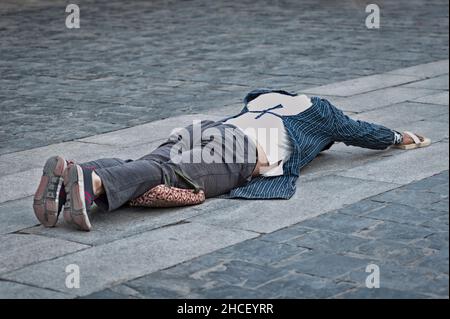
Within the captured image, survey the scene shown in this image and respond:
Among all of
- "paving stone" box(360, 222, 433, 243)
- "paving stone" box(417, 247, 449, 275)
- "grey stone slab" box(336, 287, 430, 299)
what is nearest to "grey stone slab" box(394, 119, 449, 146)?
"paving stone" box(360, 222, 433, 243)

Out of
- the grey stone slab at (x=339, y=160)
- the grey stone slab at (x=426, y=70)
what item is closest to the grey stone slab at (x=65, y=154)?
the grey stone slab at (x=339, y=160)

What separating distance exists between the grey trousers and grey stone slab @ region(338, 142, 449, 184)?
0.73m

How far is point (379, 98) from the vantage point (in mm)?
7664

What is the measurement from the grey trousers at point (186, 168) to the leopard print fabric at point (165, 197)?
0.04 meters

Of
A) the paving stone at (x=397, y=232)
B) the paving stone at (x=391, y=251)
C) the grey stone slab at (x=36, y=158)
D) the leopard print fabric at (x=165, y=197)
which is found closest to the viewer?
the paving stone at (x=391, y=251)

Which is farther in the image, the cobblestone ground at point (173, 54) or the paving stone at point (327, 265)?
the cobblestone ground at point (173, 54)

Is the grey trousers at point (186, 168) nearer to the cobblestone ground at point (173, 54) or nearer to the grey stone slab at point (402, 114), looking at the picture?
the cobblestone ground at point (173, 54)

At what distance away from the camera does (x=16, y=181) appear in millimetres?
5531

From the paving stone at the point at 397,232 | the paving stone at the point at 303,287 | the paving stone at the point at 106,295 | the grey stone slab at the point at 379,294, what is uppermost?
the paving stone at the point at 397,232

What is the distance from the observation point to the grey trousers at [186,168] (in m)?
4.64

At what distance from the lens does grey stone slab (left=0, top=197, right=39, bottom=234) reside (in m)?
4.72

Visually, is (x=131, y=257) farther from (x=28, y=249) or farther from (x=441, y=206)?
(x=441, y=206)

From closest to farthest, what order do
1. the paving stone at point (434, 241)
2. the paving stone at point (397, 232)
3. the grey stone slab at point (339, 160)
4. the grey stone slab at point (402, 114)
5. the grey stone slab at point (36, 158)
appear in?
the paving stone at point (434, 241) → the paving stone at point (397, 232) → the grey stone slab at point (36, 158) → the grey stone slab at point (339, 160) → the grey stone slab at point (402, 114)
